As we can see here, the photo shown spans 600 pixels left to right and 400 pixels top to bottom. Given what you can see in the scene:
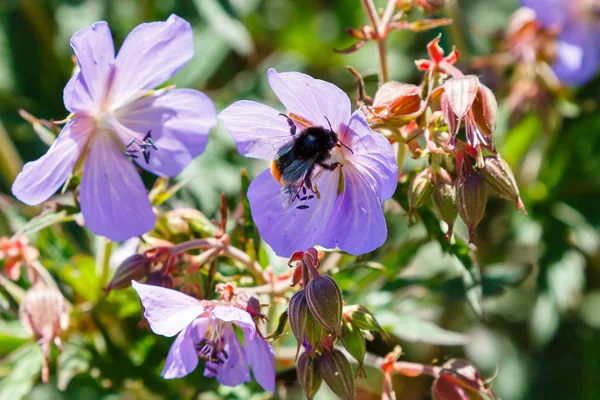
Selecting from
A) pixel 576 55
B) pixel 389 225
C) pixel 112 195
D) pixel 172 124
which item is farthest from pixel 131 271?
pixel 576 55

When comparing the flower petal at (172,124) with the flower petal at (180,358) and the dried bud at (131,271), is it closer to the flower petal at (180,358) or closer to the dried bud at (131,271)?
the dried bud at (131,271)

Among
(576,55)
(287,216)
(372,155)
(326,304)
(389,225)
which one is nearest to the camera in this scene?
(326,304)

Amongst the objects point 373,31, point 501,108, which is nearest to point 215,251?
point 373,31

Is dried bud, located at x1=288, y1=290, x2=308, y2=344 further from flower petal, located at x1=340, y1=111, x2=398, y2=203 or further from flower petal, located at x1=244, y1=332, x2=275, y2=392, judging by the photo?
flower petal, located at x1=340, y1=111, x2=398, y2=203

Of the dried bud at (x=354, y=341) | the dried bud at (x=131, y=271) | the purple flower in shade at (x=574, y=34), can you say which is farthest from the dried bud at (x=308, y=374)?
the purple flower in shade at (x=574, y=34)

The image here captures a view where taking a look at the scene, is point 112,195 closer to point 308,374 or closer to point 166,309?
point 166,309

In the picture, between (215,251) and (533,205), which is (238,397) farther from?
(533,205)
